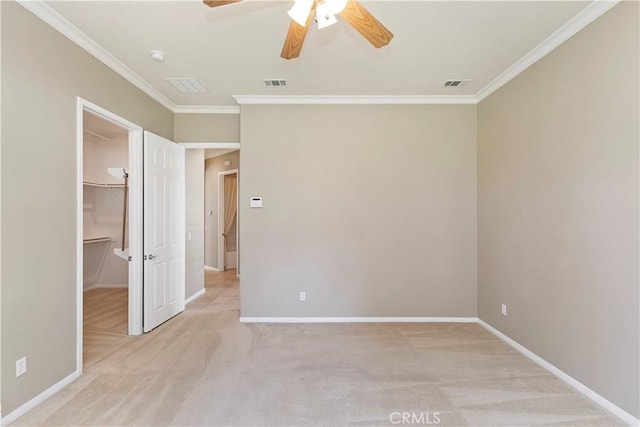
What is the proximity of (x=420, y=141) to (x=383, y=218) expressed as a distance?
3.57 feet

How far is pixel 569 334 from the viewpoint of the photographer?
2.43m

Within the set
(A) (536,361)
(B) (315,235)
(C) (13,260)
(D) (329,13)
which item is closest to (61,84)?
(C) (13,260)

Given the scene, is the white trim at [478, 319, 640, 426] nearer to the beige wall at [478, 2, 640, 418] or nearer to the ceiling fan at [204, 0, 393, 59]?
the beige wall at [478, 2, 640, 418]

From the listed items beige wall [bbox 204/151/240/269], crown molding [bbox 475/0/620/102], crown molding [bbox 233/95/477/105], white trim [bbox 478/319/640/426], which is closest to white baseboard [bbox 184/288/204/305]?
beige wall [bbox 204/151/240/269]

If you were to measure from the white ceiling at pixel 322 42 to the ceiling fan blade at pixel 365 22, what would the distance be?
1.83ft

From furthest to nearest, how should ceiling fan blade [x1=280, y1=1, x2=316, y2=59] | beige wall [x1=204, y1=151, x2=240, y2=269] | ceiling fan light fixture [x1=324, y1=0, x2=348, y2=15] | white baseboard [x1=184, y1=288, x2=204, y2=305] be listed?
beige wall [x1=204, y1=151, x2=240, y2=269], white baseboard [x1=184, y1=288, x2=204, y2=305], ceiling fan blade [x1=280, y1=1, x2=316, y2=59], ceiling fan light fixture [x1=324, y1=0, x2=348, y2=15]

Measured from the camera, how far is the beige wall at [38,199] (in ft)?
6.42

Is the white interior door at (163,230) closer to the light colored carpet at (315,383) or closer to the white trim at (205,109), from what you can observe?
the light colored carpet at (315,383)

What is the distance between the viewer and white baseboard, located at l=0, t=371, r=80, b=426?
77.2 inches

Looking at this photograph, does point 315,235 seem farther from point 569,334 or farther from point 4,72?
point 4,72

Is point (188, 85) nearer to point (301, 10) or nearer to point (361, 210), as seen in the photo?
point (301, 10)

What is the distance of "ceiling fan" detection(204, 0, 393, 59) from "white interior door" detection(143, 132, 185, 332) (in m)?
2.50

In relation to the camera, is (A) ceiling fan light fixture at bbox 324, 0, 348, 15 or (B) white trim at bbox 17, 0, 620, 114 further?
(B) white trim at bbox 17, 0, 620, 114

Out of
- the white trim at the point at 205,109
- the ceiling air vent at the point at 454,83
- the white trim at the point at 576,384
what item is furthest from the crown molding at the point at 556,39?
the white trim at the point at 205,109
